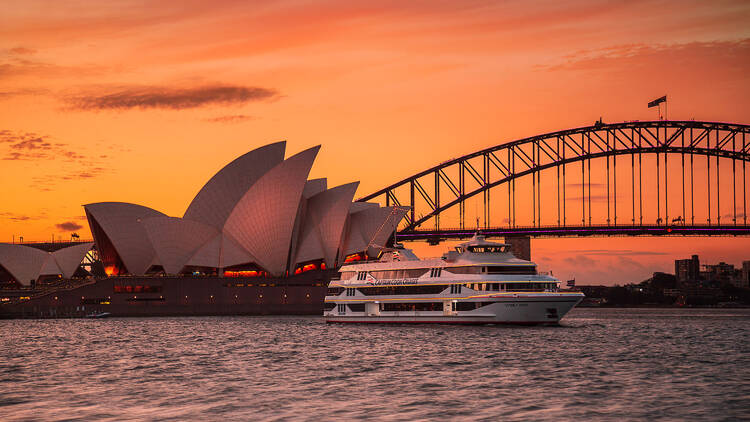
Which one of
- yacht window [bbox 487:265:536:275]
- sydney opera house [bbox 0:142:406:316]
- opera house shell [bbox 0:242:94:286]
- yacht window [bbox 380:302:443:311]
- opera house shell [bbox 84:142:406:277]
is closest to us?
yacht window [bbox 487:265:536:275]

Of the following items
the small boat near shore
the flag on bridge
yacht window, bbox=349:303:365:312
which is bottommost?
the small boat near shore

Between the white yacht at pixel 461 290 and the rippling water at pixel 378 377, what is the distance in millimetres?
3853

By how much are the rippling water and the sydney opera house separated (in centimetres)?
4872

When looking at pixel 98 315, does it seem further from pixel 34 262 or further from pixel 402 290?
pixel 402 290

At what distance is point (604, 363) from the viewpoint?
4691 cm

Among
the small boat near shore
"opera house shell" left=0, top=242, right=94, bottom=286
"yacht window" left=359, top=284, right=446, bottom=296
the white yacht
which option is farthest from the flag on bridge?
"opera house shell" left=0, top=242, right=94, bottom=286

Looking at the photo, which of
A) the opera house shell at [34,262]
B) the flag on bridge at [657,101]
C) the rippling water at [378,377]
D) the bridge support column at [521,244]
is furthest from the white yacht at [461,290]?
the opera house shell at [34,262]

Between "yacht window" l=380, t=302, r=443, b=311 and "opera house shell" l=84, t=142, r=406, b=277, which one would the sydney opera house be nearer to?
"opera house shell" l=84, t=142, r=406, b=277

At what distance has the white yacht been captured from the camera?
7175 cm

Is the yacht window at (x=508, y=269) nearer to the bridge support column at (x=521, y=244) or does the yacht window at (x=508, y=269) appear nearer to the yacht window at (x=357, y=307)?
the yacht window at (x=357, y=307)

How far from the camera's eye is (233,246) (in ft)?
397

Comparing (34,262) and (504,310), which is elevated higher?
(34,262)

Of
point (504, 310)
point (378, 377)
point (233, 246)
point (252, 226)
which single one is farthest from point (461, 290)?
point (233, 246)

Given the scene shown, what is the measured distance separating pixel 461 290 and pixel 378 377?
3371cm
